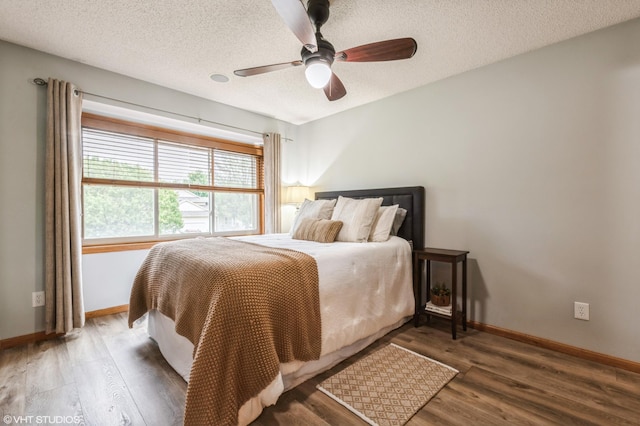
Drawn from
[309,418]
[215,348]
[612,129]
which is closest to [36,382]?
[215,348]

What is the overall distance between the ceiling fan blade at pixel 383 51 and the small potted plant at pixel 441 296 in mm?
1948

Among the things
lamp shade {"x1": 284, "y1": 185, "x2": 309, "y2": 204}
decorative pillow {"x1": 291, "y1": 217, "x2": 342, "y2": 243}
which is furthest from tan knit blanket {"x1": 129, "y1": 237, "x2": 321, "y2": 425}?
lamp shade {"x1": 284, "y1": 185, "x2": 309, "y2": 204}

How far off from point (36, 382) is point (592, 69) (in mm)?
4264

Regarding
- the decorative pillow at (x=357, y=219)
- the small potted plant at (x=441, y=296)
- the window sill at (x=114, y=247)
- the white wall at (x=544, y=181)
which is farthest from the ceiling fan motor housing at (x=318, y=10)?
the window sill at (x=114, y=247)

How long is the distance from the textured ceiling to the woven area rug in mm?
2344

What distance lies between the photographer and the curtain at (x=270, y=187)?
13.0 feet

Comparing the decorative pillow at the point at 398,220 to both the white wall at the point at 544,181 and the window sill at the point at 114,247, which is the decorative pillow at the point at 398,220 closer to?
the white wall at the point at 544,181

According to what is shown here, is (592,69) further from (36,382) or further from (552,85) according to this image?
(36,382)

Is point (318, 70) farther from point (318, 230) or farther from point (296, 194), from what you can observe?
point (296, 194)

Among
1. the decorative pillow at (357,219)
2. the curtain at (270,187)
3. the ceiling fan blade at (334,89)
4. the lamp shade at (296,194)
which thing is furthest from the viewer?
the lamp shade at (296,194)

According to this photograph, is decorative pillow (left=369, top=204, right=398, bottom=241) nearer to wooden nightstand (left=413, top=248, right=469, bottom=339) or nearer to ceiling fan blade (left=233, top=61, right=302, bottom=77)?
wooden nightstand (left=413, top=248, right=469, bottom=339)

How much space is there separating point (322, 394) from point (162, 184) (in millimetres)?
2847

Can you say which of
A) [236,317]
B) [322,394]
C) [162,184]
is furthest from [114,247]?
[322,394]

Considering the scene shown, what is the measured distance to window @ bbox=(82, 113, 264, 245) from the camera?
116 inches
